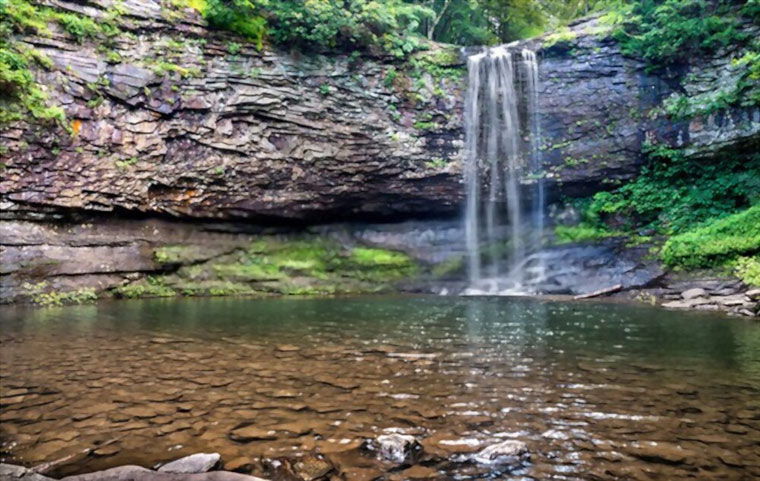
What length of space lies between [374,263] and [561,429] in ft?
45.7

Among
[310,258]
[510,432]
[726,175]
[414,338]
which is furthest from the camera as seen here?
[310,258]

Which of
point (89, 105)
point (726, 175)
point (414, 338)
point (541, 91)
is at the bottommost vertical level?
point (414, 338)

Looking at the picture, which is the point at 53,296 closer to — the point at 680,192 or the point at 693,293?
the point at 693,293

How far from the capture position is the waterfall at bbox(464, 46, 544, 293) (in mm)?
16531

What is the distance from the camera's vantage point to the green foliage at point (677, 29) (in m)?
14.3

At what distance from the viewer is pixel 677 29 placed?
14555 millimetres

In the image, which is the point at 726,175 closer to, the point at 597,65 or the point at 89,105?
the point at 597,65

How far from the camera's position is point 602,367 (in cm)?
485

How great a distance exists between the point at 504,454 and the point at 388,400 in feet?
4.08

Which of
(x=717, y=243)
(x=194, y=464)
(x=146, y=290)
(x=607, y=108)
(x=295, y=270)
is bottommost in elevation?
(x=146, y=290)

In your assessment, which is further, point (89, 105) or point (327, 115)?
point (327, 115)

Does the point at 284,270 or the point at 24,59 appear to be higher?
the point at 24,59

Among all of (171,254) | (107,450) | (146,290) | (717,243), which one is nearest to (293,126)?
(171,254)

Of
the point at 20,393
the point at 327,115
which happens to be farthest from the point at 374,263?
the point at 20,393
